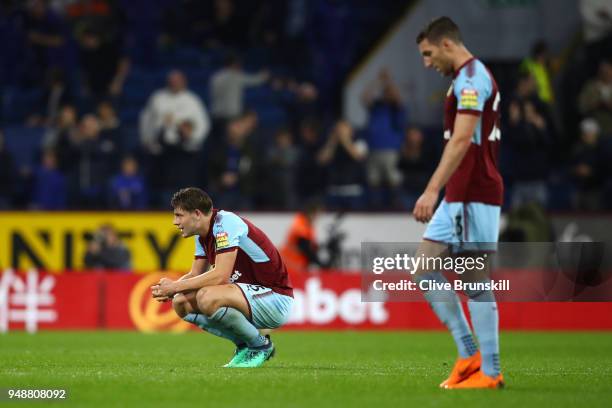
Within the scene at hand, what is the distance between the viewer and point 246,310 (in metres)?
10.2

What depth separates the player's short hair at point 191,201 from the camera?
9984 millimetres

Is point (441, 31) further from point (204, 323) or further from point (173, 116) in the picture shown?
point (173, 116)

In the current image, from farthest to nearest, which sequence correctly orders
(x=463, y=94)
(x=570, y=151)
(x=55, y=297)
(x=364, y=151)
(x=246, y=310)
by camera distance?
(x=570, y=151)
(x=364, y=151)
(x=55, y=297)
(x=246, y=310)
(x=463, y=94)

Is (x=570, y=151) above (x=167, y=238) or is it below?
above

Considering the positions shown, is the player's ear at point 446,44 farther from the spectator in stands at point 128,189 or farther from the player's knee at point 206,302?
the spectator in stands at point 128,189

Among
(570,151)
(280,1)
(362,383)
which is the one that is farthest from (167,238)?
(362,383)

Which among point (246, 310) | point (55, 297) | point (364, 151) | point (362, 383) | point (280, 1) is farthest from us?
point (280, 1)

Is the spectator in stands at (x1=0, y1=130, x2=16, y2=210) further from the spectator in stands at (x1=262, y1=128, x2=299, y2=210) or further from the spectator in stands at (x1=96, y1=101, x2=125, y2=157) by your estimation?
the spectator in stands at (x1=262, y1=128, x2=299, y2=210)

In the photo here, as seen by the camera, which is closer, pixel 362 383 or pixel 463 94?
pixel 463 94

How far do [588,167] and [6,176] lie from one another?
9966mm

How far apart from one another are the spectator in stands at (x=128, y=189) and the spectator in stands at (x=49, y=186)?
0.86m

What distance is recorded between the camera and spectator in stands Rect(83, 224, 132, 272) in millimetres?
21438

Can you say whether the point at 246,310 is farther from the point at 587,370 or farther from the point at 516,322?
the point at 516,322

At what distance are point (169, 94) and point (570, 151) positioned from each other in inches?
299
